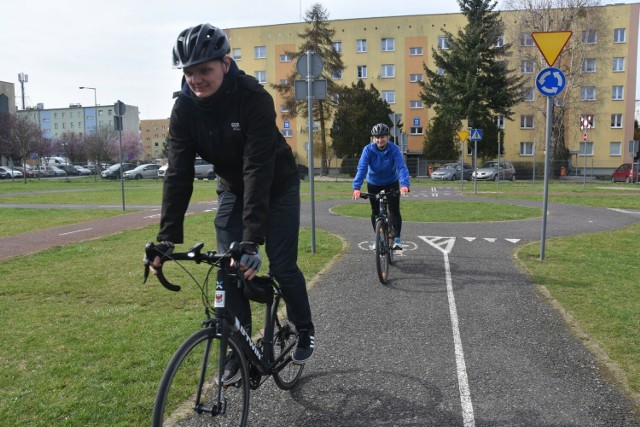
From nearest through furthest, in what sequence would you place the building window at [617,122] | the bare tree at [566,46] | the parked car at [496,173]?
the parked car at [496,173] < the bare tree at [566,46] < the building window at [617,122]

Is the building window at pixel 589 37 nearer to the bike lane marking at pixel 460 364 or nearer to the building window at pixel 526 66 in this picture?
the building window at pixel 526 66

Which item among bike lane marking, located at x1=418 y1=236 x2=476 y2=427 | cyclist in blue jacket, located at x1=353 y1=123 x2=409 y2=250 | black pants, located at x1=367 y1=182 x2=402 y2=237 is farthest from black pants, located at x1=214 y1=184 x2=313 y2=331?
black pants, located at x1=367 y1=182 x2=402 y2=237

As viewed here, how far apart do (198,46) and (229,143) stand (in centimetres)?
53

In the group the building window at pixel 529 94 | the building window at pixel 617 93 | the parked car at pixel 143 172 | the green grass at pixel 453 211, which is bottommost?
the green grass at pixel 453 211

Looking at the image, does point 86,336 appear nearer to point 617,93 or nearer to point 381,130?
point 381,130

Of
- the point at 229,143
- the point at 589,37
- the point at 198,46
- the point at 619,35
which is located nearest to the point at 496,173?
the point at 589,37

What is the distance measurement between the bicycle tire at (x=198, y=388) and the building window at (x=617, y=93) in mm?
61799

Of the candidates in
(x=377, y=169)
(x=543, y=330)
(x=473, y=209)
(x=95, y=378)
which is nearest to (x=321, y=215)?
(x=473, y=209)

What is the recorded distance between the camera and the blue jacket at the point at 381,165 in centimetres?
758

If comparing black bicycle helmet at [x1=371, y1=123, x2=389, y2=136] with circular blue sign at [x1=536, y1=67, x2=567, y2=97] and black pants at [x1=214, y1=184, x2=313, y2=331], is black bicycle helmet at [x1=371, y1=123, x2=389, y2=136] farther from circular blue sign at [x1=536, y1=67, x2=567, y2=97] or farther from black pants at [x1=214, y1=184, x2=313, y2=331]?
black pants at [x1=214, y1=184, x2=313, y2=331]

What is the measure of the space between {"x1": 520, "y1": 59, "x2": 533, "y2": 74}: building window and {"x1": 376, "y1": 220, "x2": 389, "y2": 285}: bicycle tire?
4172cm

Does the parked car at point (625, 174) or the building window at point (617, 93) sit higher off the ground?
the building window at point (617, 93)

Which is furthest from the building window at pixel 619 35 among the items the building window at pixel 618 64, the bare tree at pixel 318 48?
the bare tree at pixel 318 48

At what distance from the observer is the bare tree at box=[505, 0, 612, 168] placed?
41562mm
